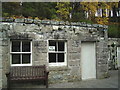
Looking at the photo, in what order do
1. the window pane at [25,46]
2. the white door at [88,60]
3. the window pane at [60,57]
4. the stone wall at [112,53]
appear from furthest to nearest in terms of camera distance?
1. the stone wall at [112,53]
2. the white door at [88,60]
3. the window pane at [60,57]
4. the window pane at [25,46]

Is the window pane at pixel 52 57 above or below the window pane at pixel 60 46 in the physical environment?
below

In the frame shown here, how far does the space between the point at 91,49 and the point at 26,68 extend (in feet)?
12.6

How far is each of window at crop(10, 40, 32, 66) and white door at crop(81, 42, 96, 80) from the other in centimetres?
298

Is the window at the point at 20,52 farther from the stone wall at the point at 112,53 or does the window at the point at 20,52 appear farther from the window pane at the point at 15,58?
the stone wall at the point at 112,53

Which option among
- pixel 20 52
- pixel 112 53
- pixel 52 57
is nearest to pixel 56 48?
pixel 52 57

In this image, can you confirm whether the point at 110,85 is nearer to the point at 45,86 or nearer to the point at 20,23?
the point at 45,86

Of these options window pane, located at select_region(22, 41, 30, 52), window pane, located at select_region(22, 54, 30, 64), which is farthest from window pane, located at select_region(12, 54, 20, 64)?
window pane, located at select_region(22, 41, 30, 52)

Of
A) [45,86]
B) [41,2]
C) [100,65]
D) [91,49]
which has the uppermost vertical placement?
[41,2]

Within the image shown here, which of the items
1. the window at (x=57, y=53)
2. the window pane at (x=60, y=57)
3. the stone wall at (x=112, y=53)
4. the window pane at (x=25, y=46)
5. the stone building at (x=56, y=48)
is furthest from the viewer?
the stone wall at (x=112, y=53)

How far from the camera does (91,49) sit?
32.2ft

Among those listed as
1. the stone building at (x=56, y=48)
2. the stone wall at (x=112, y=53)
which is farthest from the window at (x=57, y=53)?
the stone wall at (x=112, y=53)

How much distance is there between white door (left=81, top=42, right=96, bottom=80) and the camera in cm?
962

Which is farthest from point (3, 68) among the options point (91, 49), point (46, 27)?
point (91, 49)

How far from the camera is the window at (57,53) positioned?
8.96m
